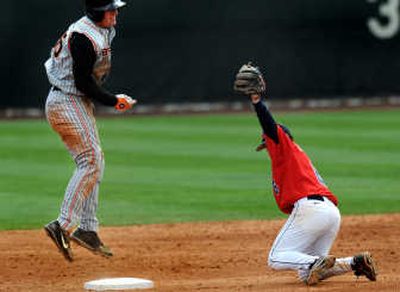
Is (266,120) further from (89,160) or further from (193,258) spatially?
(193,258)

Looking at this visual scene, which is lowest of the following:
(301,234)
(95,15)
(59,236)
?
(59,236)

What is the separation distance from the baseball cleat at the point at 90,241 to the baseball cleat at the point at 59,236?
0.10 metres

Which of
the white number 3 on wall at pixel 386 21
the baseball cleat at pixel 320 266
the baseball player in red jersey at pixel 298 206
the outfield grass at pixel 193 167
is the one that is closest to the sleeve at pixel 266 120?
the baseball player in red jersey at pixel 298 206

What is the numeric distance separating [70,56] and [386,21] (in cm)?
1560

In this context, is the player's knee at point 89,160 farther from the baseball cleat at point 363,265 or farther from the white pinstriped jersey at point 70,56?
the baseball cleat at point 363,265

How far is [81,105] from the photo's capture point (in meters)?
8.77

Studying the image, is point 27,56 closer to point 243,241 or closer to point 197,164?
point 197,164

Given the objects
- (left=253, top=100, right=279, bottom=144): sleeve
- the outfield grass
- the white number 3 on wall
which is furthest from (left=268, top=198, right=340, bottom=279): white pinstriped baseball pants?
the white number 3 on wall

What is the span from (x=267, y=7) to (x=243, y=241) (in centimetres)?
1311

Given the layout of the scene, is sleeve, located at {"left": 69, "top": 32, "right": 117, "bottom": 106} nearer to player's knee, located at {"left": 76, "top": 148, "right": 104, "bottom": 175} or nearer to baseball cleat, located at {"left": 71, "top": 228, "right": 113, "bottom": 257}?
player's knee, located at {"left": 76, "top": 148, "right": 104, "bottom": 175}

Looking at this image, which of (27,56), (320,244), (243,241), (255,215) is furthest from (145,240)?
(27,56)

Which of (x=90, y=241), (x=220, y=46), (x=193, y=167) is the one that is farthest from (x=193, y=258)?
(x=220, y=46)

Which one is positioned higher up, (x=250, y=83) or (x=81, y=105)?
(x=250, y=83)

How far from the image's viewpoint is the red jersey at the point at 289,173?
784 centimetres
